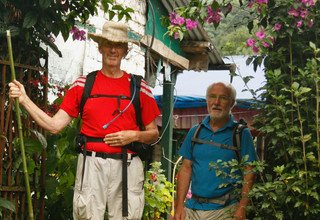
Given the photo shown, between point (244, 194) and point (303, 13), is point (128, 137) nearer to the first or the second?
point (244, 194)

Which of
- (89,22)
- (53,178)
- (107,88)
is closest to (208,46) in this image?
(89,22)

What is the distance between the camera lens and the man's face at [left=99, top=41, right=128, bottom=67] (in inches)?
187

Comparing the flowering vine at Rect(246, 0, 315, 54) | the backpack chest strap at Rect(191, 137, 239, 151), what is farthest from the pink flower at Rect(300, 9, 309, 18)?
the backpack chest strap at Rect(191, 137, 239, 151)

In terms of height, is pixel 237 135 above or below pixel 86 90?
below

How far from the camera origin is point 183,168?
540cm

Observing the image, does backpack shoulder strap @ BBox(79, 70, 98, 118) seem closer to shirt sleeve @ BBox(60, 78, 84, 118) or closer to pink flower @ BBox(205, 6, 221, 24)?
shirt sleeve @ BBox(60, 78, 84, 118)

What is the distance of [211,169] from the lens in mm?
5039

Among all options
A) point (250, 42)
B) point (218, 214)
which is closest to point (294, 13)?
point (250, 42)

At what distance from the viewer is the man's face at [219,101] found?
5.30 m

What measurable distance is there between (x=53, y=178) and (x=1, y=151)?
3.53ft

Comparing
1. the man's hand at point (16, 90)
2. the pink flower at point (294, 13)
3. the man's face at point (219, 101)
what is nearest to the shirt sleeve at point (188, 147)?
the man's face at point (219, 101)

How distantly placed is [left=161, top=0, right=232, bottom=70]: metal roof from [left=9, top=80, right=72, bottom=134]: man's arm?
5.10m

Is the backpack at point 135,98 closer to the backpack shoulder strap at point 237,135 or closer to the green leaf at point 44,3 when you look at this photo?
the green leaf at point 44,3

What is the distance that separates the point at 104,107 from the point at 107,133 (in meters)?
0.17
